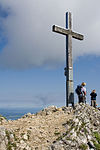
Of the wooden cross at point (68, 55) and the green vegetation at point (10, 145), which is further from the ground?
the wooden cross at point (68, 55)

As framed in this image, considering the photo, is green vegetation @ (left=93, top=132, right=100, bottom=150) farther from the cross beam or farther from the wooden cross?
the cross beam

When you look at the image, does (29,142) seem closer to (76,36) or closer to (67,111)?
(67,111)

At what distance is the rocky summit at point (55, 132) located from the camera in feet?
36.7

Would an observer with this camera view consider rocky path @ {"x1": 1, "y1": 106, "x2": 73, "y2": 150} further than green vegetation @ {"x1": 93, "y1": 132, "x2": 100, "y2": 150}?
No

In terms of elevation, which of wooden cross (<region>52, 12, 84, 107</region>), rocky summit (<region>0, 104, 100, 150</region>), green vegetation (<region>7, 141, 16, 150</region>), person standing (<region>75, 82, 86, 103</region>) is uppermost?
wooden cross (<region>52, 12, 84, 107</region>)

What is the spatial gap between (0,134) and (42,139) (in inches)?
91.8

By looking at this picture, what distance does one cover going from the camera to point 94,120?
14750 mm

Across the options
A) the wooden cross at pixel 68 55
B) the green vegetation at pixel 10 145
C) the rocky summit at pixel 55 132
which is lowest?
the green vegetation at pixel 10 145

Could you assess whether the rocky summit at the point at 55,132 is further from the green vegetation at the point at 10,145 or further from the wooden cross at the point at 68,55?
the wooden cross at the point at 68,55

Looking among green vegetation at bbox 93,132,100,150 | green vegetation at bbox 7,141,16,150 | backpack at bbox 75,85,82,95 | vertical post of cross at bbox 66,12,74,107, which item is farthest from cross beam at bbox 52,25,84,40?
green vegetation at bbox 7,141,16,150

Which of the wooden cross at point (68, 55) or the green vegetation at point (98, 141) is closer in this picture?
the green vegetation at point (98, 141)

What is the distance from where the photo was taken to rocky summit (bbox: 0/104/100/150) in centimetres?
1119

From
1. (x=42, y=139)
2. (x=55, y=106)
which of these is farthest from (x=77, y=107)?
(x=42, y=139)

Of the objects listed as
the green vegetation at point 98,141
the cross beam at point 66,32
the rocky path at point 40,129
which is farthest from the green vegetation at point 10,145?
the cross beam at point 66,32
